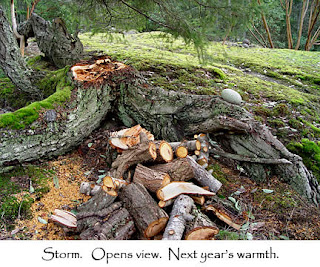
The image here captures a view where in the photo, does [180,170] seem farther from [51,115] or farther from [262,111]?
[262,111]

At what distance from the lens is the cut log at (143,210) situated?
2.22m

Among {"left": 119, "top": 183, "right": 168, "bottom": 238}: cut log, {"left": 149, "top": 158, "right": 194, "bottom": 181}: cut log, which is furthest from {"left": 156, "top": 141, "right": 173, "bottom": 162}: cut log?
{"left": 119, "top": 183, "right": 168, "bottom": 238}: cut log

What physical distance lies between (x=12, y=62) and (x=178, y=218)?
349 centimetres

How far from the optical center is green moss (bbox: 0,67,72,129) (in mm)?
3016

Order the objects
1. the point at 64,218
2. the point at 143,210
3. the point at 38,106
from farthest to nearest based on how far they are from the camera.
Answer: the point at 38,106, the point at 64,218, the point at 143,210

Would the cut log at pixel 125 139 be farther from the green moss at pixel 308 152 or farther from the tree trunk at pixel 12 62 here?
the green moss at pixel 308 152

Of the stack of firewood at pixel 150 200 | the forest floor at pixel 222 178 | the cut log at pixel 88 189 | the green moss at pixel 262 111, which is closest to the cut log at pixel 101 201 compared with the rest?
the stack of firewood at pixel 150 200

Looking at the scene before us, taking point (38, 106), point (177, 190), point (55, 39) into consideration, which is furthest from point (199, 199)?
point (55, 39)

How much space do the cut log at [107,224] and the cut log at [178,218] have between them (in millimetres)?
364

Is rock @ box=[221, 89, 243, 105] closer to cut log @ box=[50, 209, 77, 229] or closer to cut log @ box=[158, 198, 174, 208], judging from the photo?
cut log @ box=[158, 198, 174, 208]

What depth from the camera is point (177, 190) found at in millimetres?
2525

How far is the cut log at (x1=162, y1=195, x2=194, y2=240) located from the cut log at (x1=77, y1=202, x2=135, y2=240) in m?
0.36

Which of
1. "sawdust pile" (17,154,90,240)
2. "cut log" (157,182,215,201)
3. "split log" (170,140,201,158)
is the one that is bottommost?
"sawdust pile" (17,154,90,240)

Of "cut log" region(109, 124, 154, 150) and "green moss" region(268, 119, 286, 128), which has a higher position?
"cut log" region(109, 124, 154, 150)
